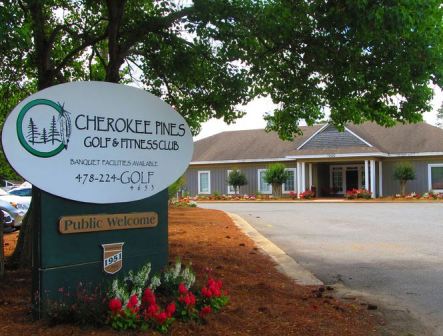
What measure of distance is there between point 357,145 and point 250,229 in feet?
76.3

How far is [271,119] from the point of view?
997 cm

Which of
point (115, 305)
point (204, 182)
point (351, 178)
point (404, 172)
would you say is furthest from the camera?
point (204, 182)

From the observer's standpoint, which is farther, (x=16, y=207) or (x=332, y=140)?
(x=332, y=140)

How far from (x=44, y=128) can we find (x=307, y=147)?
113ft

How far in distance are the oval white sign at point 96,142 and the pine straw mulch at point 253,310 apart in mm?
1237

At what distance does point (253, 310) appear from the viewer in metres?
5.56

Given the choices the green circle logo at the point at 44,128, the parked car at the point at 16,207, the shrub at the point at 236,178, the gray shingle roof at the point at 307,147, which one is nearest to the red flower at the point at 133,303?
the green circle logo at the point at 44,128

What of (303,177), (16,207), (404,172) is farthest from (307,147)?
(16,207)

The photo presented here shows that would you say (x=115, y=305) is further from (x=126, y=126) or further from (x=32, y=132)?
(x=126, y=126)

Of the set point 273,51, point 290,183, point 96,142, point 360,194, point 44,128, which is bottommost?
point 360,194

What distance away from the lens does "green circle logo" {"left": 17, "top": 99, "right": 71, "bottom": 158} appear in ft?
15.1

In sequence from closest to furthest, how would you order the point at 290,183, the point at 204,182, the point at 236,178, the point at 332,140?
the point at 332,140
the point at 236,178
the point at 290,183
the point at 204,182

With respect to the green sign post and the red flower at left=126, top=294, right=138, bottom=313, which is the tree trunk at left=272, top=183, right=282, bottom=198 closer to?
the green sign post

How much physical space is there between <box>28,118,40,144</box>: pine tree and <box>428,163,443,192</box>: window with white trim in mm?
34580
